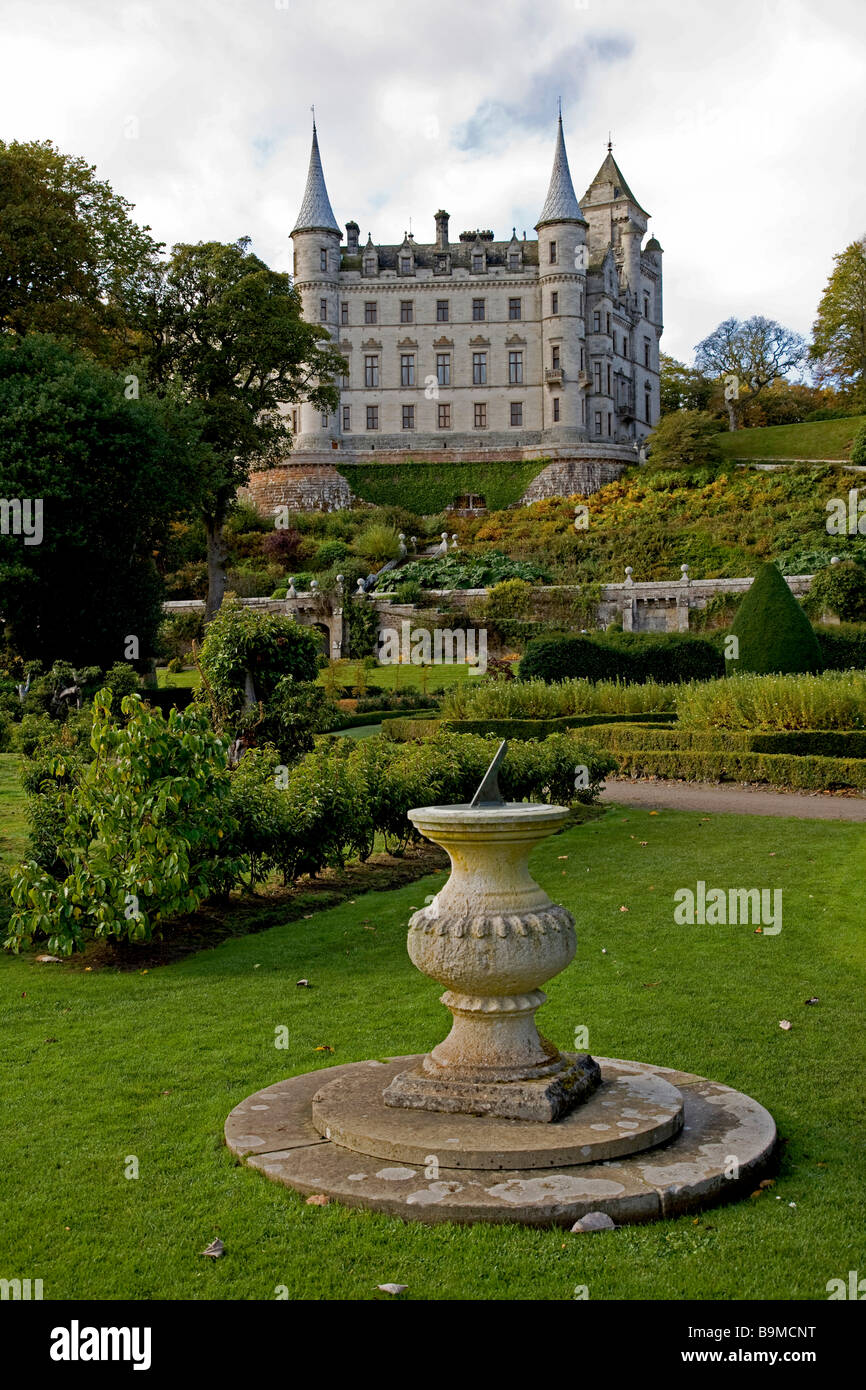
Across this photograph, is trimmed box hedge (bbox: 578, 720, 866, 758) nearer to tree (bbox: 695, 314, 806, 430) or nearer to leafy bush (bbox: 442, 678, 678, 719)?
leafy bush (bbox: 442, 678, 678, 719)

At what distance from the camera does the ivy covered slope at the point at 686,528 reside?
152 feet

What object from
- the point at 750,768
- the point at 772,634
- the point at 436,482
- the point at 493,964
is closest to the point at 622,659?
the point at 772,634

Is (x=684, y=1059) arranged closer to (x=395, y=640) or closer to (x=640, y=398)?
(x=395, y=640)

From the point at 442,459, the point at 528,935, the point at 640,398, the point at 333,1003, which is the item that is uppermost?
the point at 640,398

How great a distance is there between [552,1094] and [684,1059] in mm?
1472

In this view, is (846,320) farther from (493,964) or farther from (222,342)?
(493,964)

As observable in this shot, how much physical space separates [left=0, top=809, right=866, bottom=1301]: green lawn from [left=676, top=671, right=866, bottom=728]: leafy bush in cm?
741

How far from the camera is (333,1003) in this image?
755cm

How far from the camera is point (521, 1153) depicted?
4707 mm

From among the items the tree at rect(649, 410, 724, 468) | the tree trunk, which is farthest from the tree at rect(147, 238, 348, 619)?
the tree at rect(649, 410, 724, 468)

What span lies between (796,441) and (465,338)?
64.8 feet

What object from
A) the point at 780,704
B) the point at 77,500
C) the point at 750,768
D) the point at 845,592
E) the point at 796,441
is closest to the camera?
the point at 750,768
